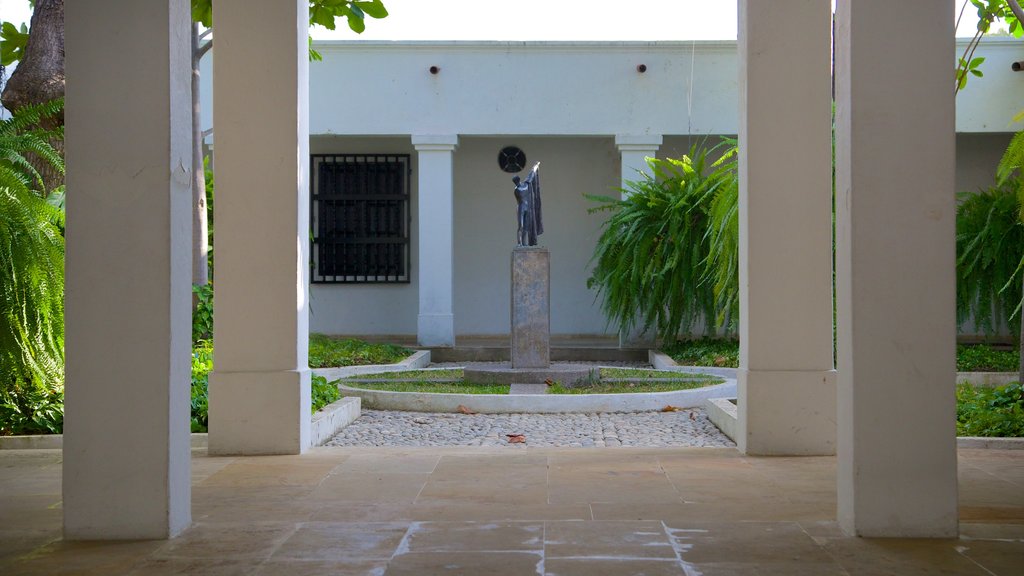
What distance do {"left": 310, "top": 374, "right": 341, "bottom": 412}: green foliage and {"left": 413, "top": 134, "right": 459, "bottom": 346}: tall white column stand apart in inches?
285

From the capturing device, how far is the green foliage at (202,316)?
11.0 metres

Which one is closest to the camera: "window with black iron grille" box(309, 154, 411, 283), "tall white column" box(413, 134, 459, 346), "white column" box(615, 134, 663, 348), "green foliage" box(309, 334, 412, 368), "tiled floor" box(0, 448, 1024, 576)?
"tiled floor" box(0, 448, 1024, 576)

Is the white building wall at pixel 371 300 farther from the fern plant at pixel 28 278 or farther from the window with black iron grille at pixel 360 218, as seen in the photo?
the fern plant at pixel 28 278

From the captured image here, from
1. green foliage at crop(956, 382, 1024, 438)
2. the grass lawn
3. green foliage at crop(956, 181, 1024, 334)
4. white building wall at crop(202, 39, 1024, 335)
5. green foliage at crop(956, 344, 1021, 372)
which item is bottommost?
the grass lawn

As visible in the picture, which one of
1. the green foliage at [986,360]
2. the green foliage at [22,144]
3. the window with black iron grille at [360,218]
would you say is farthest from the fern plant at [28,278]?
the window with black iron grille at [360,218]

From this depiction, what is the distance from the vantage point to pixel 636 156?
16250mm

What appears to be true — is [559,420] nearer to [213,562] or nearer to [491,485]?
[491,485]

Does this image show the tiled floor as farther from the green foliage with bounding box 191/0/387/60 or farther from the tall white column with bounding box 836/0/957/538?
the green foliage with bounding box 191/0/387/60

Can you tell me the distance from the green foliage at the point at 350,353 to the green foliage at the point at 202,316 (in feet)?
6.22

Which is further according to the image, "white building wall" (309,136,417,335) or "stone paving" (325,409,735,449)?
"white building wall" (309,136,417,335)

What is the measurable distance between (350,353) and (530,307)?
324 cm

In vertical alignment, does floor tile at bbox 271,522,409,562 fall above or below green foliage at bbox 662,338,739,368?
below

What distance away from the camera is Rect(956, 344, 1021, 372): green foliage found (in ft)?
36.3

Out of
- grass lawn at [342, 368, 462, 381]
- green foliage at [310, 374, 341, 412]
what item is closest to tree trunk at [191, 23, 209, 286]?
grass lawn at [342, 368, 462, 381]
